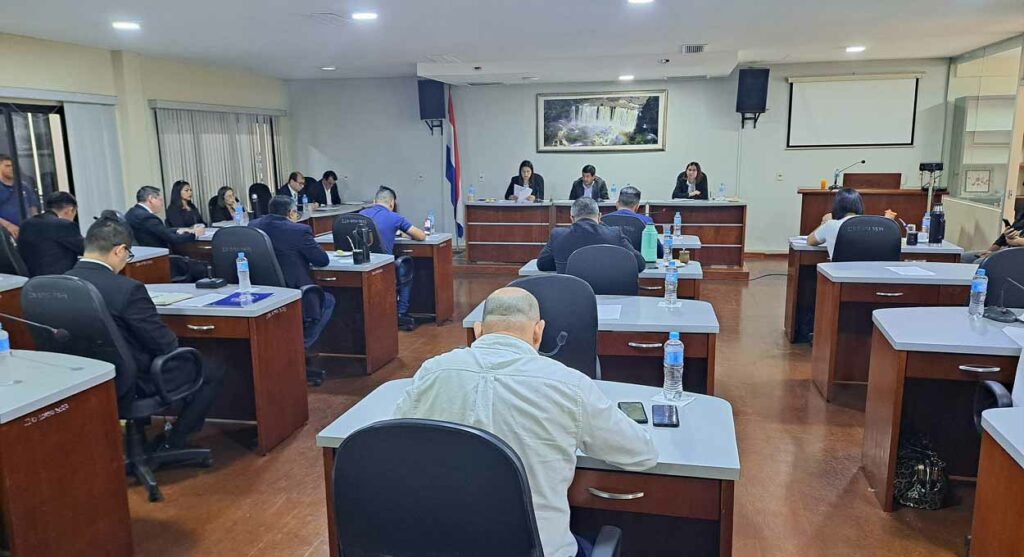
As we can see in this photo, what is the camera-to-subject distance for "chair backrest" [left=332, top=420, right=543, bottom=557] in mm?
1381

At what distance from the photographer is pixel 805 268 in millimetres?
5609

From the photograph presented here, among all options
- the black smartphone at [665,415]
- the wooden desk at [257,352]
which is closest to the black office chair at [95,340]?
the wooden desk at [257,352]

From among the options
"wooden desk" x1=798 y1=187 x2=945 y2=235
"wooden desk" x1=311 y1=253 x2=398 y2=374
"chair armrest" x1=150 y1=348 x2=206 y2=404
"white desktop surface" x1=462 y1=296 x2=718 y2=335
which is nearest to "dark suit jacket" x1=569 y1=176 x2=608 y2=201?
"wooden desk" x1=798 y1=187 x2=945 y2=235

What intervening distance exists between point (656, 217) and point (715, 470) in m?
7.26

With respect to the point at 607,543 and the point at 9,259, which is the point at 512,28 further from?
the point at 607,543

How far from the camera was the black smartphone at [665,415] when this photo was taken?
6.89ft

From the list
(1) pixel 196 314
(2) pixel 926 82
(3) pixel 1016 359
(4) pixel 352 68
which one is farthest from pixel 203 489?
(2) pixel 926 82

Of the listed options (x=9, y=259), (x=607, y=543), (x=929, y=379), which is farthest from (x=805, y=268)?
(x=9, y=259)

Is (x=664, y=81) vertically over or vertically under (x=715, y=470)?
over

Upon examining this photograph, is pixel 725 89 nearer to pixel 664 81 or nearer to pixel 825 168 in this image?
pixel 664 81

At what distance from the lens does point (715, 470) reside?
6.05ft

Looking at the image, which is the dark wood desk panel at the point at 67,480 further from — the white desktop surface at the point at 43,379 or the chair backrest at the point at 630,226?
the chair backrest at the point at 630,226

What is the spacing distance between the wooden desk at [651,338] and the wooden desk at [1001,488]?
1.21 meters

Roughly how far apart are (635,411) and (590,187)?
7.38m
